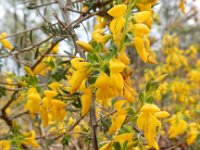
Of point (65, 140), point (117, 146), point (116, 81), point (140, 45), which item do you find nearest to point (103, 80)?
point (116, 81)

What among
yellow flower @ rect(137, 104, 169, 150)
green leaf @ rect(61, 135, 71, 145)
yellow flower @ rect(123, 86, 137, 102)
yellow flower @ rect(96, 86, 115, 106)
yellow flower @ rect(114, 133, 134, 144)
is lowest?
green leaf @ rect(61, 135, 71, 145)

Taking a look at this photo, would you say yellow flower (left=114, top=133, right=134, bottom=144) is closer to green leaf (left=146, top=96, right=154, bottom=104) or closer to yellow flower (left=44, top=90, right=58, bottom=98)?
green leaf (left=146, top=96, right=154, bottom=104)

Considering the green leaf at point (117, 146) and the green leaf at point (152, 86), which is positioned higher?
the green leaf at point (152, 86)

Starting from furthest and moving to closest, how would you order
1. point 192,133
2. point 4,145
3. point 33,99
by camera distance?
point 192,133 < point 4,145 < point 33,99

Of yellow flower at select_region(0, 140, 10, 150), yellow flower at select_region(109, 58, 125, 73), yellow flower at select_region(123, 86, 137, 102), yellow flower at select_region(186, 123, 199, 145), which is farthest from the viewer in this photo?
yellow flower at select_region(186, 123, 199, 145)

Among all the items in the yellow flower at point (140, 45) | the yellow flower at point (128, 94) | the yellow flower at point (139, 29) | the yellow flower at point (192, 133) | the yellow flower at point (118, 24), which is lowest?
the yellow flower at point (192, 133)

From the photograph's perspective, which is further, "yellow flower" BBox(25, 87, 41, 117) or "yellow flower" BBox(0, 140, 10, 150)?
"yellow flower" BBox(0, 140, 10, 150)

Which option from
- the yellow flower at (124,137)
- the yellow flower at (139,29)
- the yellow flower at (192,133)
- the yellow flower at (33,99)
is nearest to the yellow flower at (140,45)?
the yellow flower at (139,29)

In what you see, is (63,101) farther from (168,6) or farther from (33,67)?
(168,6)

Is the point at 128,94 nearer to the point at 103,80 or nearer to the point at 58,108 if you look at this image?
the point at 103,80

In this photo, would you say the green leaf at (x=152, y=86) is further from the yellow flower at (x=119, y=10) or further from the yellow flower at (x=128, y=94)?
the yellow flower at (x=119, y=10)

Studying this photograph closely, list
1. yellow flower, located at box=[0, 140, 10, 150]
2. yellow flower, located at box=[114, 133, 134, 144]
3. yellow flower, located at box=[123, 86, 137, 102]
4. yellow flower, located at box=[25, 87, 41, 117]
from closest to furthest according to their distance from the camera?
yellow flower, located at box=[123, 86, 137, 102] < yellow flower, located at box=[114, 133, 134, 144] < yellow flower, located at box=[25, 87, 41, 117] < yellow flower, located at box=[0, 140, 10, 150]

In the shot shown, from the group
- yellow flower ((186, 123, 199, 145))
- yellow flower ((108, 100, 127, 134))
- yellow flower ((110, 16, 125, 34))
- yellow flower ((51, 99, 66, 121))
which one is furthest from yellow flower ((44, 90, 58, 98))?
yellow flower ((186, 123, 199, 145))

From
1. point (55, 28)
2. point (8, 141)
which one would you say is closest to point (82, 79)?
point (55, 28)
